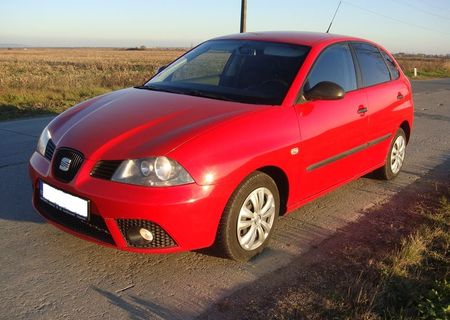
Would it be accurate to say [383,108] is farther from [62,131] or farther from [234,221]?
[62,131]

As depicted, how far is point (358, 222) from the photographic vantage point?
4.55 metres

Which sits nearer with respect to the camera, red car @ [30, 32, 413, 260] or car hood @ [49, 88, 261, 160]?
red car @ [30, 32, 413, 260]

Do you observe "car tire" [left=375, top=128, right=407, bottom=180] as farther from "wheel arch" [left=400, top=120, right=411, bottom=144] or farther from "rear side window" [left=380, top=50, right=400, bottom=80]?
"rear side window" [left=380, top=50, right=400, bottom=80]

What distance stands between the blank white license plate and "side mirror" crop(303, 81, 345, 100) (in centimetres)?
201

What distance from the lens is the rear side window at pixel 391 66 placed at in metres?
5.77

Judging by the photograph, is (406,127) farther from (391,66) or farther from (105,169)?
(105,169)

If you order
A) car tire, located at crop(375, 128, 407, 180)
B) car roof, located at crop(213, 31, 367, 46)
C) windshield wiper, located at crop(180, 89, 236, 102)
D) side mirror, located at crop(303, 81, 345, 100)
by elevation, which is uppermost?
car roof, located at crop(213, 31, 367, 46)

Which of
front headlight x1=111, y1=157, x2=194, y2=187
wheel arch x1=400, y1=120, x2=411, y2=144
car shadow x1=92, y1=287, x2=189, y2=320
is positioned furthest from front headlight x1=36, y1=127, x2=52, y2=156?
wheel arch x1=400, y1=120, x2=411, y2=144

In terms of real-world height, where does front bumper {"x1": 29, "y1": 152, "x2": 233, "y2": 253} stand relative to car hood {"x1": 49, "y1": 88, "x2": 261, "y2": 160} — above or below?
below

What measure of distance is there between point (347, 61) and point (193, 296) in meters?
2.92

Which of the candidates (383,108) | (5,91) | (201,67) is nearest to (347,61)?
(383,108)

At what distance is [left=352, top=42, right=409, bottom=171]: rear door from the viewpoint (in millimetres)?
5016

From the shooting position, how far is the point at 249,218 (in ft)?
11.7

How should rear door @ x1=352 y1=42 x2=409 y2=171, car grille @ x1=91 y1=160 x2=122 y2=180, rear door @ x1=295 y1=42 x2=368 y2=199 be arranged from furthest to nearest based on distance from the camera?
rear door @ x1=352 y1=42 x2=409 y2=171, rear door @ x1=295 y1=42 x2=368 y2=199, car grille @ x1=91 y1=160 x2=122 y2=180
